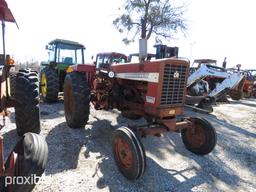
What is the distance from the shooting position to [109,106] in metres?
4.90

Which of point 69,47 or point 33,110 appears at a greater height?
point 69,47

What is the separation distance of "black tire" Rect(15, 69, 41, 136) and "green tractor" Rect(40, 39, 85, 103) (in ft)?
10.2

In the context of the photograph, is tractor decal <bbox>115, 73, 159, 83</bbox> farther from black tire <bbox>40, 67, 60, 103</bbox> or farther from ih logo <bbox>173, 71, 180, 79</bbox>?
black tire <bbox>40, 67, 60, 103</bbox>

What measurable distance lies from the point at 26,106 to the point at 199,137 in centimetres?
309

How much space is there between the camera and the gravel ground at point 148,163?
3092mm

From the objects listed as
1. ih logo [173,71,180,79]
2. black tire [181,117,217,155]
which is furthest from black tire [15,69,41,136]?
black tire [181,117,217,155]

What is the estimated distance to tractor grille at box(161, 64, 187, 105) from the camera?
3.47 meters

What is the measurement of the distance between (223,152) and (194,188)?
169 centimetres

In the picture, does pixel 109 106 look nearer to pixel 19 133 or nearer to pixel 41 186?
pixel 19 133

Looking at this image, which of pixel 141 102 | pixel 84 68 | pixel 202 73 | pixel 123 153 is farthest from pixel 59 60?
pixel 123 153

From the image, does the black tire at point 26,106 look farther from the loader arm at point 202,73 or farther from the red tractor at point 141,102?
the loader arm at point 202,73

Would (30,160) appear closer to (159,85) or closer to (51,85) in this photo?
(159,85)

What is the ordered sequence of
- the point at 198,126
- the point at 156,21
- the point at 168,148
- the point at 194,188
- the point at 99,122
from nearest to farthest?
the point at 194,188 → the point at 198,126 → the point at 168,148 → the point at 99,122 → the point at 156,21

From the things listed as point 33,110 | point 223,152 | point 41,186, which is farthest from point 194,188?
point 33,110
